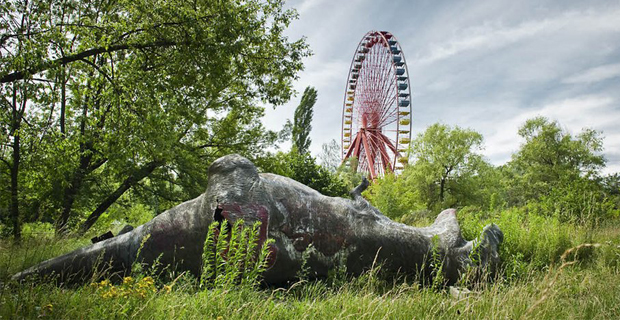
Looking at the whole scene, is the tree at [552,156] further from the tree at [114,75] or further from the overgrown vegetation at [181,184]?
the tree at [114,75]

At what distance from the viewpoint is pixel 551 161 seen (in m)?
31.5

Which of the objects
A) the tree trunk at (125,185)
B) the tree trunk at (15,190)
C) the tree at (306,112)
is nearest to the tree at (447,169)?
the tree at (306,112)

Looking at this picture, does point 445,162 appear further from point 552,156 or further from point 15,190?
point 15,190

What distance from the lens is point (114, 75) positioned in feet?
25.8

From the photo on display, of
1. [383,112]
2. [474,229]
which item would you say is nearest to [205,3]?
[474,229]

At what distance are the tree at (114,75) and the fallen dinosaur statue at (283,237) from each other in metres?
3.90

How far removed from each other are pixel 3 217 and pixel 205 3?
655 cm

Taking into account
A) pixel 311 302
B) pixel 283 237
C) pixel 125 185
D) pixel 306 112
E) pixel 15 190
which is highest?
pixel 306 112

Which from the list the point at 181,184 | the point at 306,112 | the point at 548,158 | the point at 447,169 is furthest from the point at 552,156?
the point at 181,184

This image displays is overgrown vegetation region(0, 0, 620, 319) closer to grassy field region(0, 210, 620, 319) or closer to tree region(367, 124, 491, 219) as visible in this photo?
grassy field region(0, 210, 620, 319)

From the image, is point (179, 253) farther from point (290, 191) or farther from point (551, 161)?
point (551, 161)

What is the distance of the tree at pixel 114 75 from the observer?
6418 mm

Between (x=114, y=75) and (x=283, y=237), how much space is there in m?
6.37

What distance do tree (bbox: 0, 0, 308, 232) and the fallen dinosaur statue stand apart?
3.90 m
